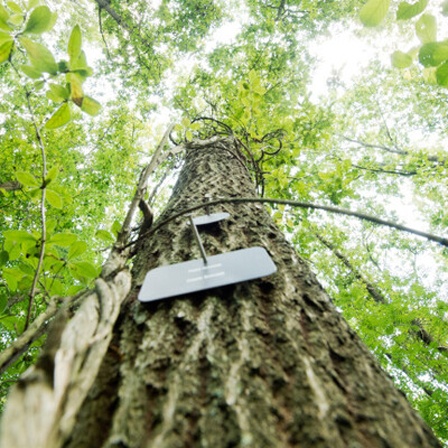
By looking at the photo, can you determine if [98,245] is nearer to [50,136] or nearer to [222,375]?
[50,136]

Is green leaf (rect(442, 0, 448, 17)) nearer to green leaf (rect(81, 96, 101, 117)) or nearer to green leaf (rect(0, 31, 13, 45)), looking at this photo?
green leaf (rect(81, 96, 101, 117))

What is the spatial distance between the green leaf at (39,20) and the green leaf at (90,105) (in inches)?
8.1

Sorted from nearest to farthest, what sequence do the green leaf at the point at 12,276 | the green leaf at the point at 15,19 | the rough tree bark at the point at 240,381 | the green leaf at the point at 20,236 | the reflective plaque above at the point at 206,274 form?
the rough tree bark at the point at 240,381 → the reflective plaque above at the point at 206,274 → the green leaf at the point at 15,19 → the green leaf at the point at 20,236 → the green leaf at the point at 12,276

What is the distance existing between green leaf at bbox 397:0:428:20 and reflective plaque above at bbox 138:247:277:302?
90cm

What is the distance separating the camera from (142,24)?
5543mm

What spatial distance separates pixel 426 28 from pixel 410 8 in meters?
0.08

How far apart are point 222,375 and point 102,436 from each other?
22 cm

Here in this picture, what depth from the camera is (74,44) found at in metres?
0.84

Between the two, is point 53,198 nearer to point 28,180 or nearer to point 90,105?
point 28,180

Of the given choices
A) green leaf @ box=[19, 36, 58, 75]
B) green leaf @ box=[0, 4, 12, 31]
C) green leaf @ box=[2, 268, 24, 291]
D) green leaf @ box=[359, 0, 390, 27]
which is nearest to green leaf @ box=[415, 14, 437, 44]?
green leaf @ box=[359, 0, 390, 27]

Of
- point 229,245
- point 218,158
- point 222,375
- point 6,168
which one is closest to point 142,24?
point 6,168

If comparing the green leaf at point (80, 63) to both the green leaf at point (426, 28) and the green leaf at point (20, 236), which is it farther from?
the green leaf at point (426, 28)

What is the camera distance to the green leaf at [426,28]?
95 cm

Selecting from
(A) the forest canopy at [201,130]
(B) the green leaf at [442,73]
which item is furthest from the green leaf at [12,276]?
(B) the green leaf at [442,73]
